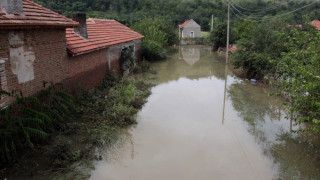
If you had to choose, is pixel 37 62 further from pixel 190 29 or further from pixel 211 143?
pixel 190 29

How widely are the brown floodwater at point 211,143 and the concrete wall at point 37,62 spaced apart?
3.08 metres

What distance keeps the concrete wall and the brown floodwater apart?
3077 mm

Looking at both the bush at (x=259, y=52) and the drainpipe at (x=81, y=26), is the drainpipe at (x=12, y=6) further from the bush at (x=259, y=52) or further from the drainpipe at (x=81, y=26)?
the bush at (x=259, y=52)

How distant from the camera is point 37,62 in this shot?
8125mm

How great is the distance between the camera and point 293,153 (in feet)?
25.0

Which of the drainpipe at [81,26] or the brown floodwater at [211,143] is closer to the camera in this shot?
the brown floodwater at [211,143]

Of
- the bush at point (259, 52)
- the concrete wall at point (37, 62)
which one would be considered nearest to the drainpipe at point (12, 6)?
the concrete wall at point (37, 62)

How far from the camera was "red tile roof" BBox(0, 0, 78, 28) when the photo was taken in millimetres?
6615

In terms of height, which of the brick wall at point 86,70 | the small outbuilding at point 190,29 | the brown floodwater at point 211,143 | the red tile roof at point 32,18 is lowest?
the brown floodwater at point 211,143

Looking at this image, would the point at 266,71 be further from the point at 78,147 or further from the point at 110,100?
the point at 78,147

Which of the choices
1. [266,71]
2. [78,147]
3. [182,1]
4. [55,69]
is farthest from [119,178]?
[182,1]

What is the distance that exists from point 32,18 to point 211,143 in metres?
6.49

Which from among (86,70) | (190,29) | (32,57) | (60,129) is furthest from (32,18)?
(190,29)

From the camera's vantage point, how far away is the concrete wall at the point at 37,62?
691 centimetres
